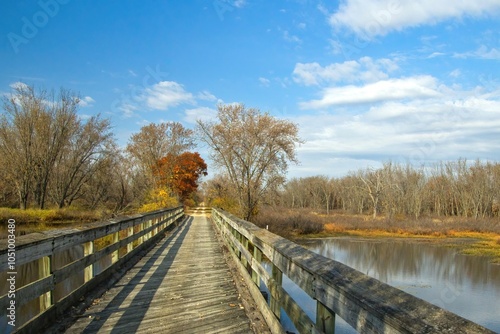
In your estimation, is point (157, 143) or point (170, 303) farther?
point (157, 143)

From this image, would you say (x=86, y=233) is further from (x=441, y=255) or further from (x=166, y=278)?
(x=441, y=255)

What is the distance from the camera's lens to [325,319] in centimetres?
232

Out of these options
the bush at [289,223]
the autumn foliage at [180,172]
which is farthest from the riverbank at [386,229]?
the autumn foliage at [180,172]

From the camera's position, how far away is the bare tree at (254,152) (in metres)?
27.8

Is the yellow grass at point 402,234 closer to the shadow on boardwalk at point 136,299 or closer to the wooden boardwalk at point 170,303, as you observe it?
the shadow on boardwalk at point 136,299

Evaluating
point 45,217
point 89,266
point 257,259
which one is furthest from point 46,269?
point 45,217

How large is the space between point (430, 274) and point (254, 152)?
14.8 m

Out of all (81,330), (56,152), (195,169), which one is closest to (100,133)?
(56,152)

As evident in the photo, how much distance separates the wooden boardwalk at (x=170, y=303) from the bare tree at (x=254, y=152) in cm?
2012

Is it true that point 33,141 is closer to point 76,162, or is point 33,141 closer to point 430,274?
point 76,162

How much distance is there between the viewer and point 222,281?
6.32 metres

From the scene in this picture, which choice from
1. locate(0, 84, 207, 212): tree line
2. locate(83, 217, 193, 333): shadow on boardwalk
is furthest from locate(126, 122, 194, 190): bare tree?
locate(83, 217, 193, 333): shadow on boardwalk

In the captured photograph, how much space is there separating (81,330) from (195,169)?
159 feet

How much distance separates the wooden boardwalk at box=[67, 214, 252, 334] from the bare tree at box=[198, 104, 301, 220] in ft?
66.0
